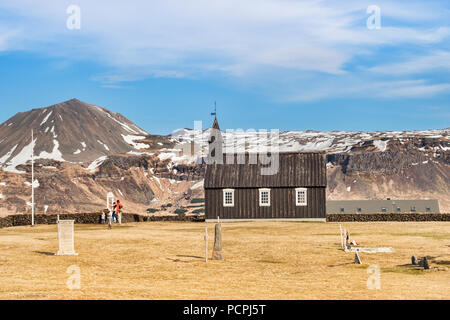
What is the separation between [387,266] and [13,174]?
133m

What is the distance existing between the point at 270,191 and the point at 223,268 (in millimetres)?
38159

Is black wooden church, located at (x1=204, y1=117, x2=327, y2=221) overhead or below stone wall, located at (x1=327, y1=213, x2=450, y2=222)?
overhead

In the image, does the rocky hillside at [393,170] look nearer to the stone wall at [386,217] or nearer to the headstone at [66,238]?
the stone wall at [386,217]

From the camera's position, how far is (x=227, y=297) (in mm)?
18516

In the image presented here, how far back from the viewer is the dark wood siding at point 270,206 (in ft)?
209

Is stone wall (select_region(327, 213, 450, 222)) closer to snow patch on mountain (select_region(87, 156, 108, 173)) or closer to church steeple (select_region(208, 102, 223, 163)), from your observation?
church steeple (select_region(208, 102, 223, 163))

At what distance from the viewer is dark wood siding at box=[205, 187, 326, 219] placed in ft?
209

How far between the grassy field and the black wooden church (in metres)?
22.2

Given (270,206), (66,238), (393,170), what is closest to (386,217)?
(270,206)

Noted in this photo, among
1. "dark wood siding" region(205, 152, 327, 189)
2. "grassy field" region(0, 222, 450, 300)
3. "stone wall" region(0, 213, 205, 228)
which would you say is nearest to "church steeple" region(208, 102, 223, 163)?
"dark wood siding" region(205, 152, 327, 189)

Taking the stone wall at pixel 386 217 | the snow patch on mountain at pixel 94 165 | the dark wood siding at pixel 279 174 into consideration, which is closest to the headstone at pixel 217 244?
the dark wood siding at pixel 279 174

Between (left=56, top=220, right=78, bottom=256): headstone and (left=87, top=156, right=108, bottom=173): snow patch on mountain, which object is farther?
(left=87, top=156, right=108, bottom=173): snow patch on mountain
